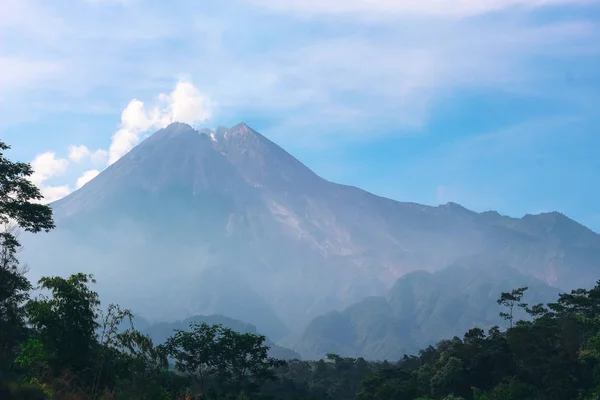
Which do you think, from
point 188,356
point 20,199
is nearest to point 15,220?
point 20,199

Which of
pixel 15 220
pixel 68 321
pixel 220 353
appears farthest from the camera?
pixel 220 353

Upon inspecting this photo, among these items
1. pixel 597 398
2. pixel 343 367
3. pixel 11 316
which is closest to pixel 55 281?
pixel 11 316

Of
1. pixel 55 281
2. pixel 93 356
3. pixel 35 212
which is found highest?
pixel 35 212

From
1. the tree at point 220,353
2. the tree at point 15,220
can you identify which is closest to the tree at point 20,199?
the tree at point 15,220

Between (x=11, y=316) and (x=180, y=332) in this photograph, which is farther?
(x=180, y=332)

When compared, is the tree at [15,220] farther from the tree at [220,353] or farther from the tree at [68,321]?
the tree at [220,353]

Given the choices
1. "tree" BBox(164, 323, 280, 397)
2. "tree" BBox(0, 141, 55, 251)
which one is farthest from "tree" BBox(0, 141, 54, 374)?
"tree" BBox(164, 323, 280, 397)

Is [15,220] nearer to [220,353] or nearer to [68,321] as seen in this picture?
[68,321]

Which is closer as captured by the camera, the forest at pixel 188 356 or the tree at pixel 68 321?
the forest at pixel 188 356

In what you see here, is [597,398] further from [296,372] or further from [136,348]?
[296,372]
